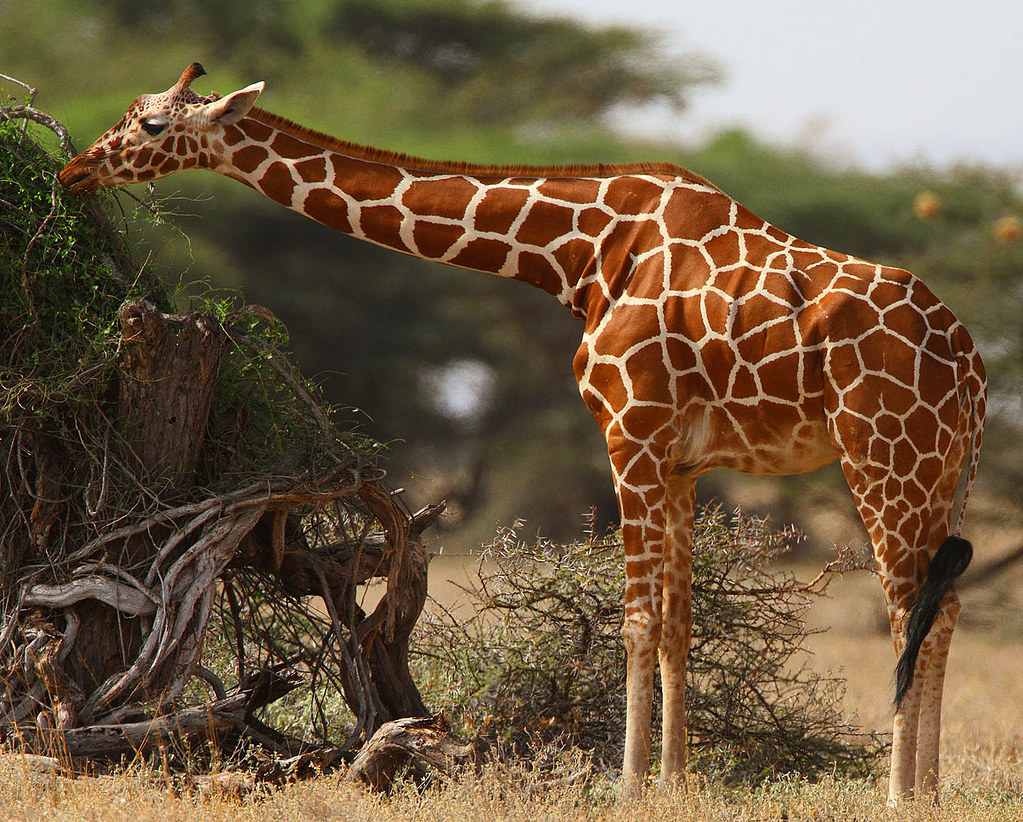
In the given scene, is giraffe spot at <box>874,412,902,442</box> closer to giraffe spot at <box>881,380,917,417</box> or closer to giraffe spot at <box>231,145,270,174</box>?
giraffe spot at <box>881,380,917,417</box>

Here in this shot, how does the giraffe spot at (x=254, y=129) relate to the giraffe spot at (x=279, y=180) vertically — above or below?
above

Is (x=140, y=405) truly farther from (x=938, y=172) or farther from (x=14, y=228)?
(x=938, y=172)

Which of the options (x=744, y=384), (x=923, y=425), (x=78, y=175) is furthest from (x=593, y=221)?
(x=78, y=175)

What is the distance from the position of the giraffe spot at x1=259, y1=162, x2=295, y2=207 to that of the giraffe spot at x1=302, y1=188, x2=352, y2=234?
0.28ft

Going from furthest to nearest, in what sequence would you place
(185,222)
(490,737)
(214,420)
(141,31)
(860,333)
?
(141,31)
(185,222)
(490,737)
(214,420)
(860,333)

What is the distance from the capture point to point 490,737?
6.03m

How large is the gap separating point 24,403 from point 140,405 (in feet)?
1.50

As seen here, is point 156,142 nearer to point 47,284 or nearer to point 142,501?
point 47,284

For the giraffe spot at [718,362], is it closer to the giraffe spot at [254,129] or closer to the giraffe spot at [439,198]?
the giraffe spot at [439,198]

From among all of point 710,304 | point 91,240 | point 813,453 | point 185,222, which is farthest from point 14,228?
point 185,222

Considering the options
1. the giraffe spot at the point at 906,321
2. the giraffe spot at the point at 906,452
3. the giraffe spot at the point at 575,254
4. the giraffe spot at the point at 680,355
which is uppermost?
the giraffe spot at the point at 575,254

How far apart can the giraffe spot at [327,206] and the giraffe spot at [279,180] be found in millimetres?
86

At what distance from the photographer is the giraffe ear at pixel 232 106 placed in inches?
206

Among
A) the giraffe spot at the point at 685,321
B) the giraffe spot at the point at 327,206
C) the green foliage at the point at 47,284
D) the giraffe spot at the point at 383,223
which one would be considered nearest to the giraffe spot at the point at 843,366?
the giraffe spot at the point at 685,321
